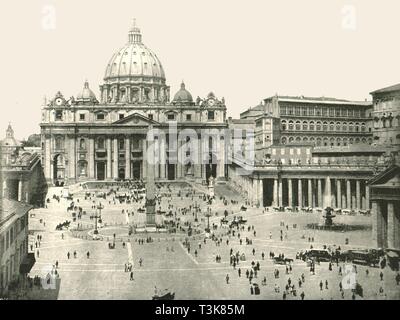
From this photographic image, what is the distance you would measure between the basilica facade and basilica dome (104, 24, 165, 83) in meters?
19.3

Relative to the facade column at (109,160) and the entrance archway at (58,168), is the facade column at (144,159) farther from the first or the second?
the entrance archway at (58,168)

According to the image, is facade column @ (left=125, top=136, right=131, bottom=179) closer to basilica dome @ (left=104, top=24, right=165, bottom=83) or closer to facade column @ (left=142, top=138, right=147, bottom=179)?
facade column @ (left=142, top=138, right=147, bottom=179)

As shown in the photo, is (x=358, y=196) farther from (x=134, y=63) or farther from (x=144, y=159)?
(x=134, y=63)

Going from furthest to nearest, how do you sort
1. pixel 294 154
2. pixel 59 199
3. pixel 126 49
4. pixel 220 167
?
1. pixel 126 49
2. pixel 220 167
3. pixel 294 154
4. pixel 59 199

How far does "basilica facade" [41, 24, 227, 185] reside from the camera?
102688 mm

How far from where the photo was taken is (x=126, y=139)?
105m

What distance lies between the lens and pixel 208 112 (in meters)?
108

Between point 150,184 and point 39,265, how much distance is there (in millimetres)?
18290

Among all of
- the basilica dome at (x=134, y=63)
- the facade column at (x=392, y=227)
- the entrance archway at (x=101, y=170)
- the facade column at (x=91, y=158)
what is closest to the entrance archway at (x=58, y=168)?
the facade column at (x=91, y=158)

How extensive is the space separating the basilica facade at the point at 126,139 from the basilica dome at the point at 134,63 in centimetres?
1931

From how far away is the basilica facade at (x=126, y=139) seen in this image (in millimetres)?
102688

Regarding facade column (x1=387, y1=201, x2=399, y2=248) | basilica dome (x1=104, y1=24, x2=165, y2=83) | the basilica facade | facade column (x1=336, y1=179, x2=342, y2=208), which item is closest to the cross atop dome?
basilica dome (x1=104, y1=24, x2=165, y2=83)
